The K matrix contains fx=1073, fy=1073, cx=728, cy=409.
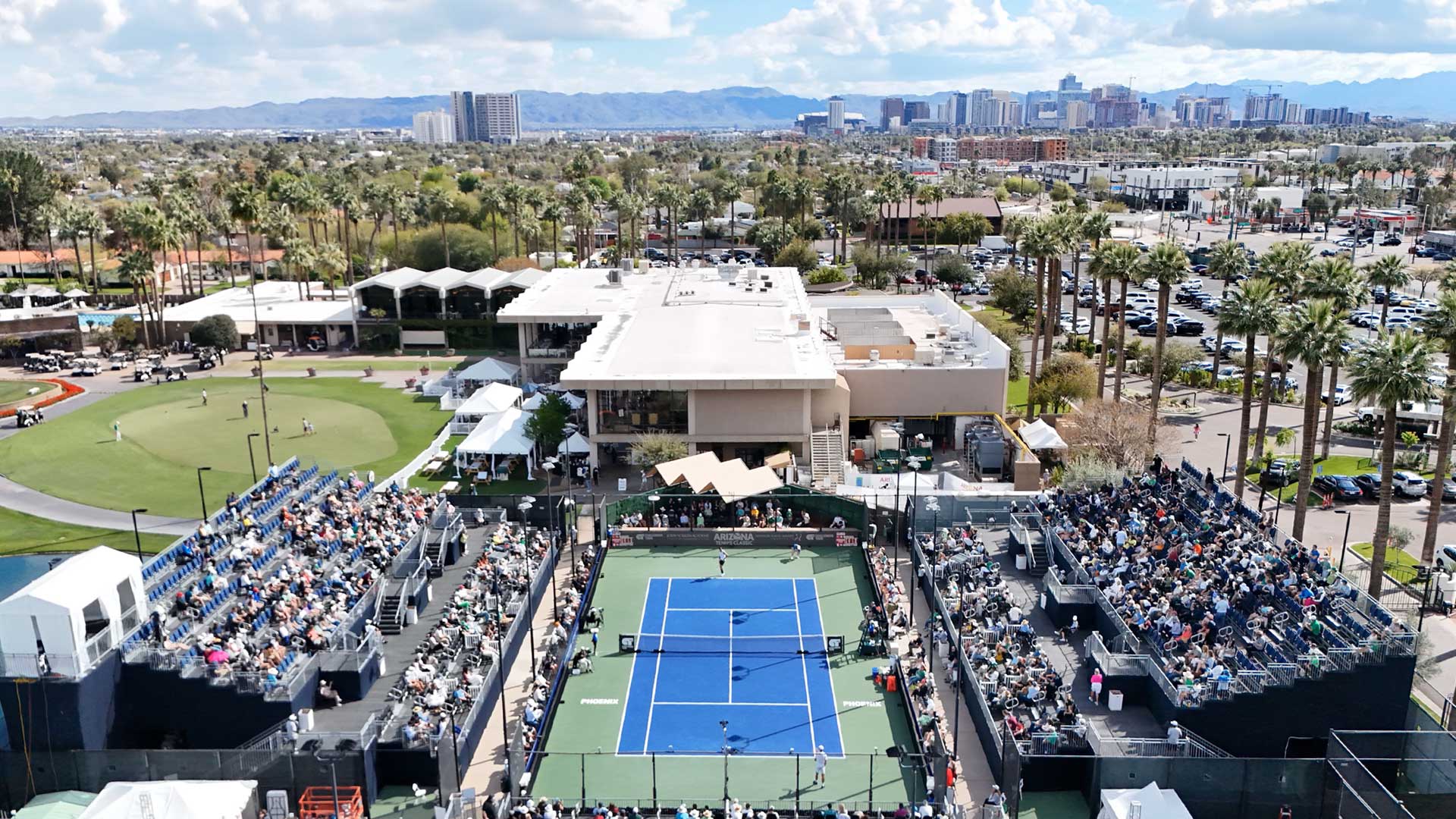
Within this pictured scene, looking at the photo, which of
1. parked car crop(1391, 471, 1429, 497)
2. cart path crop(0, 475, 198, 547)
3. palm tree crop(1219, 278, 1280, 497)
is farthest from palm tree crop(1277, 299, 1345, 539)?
cart path crop(0, 475, 198, 547)

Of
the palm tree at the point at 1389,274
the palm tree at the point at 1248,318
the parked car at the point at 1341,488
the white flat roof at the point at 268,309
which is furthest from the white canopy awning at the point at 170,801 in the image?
the white flat roof at the point at 268,309

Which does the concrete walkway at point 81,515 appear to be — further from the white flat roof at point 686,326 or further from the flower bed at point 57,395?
the white flat roof at point 686,326

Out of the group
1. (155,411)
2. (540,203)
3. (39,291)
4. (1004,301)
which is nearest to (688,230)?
(540,203)

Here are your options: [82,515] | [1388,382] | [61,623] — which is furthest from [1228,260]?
[82,515]

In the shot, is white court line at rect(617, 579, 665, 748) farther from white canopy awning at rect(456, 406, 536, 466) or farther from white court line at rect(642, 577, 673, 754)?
white canopy awning at rect(456, 406, 536, 466)

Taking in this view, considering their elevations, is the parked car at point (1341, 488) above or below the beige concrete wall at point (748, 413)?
below

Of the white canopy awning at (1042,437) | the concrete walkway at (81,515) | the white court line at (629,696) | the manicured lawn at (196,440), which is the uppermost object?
the white canopy awning at (1042,437)

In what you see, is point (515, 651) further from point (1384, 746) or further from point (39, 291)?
point (39, 291)
